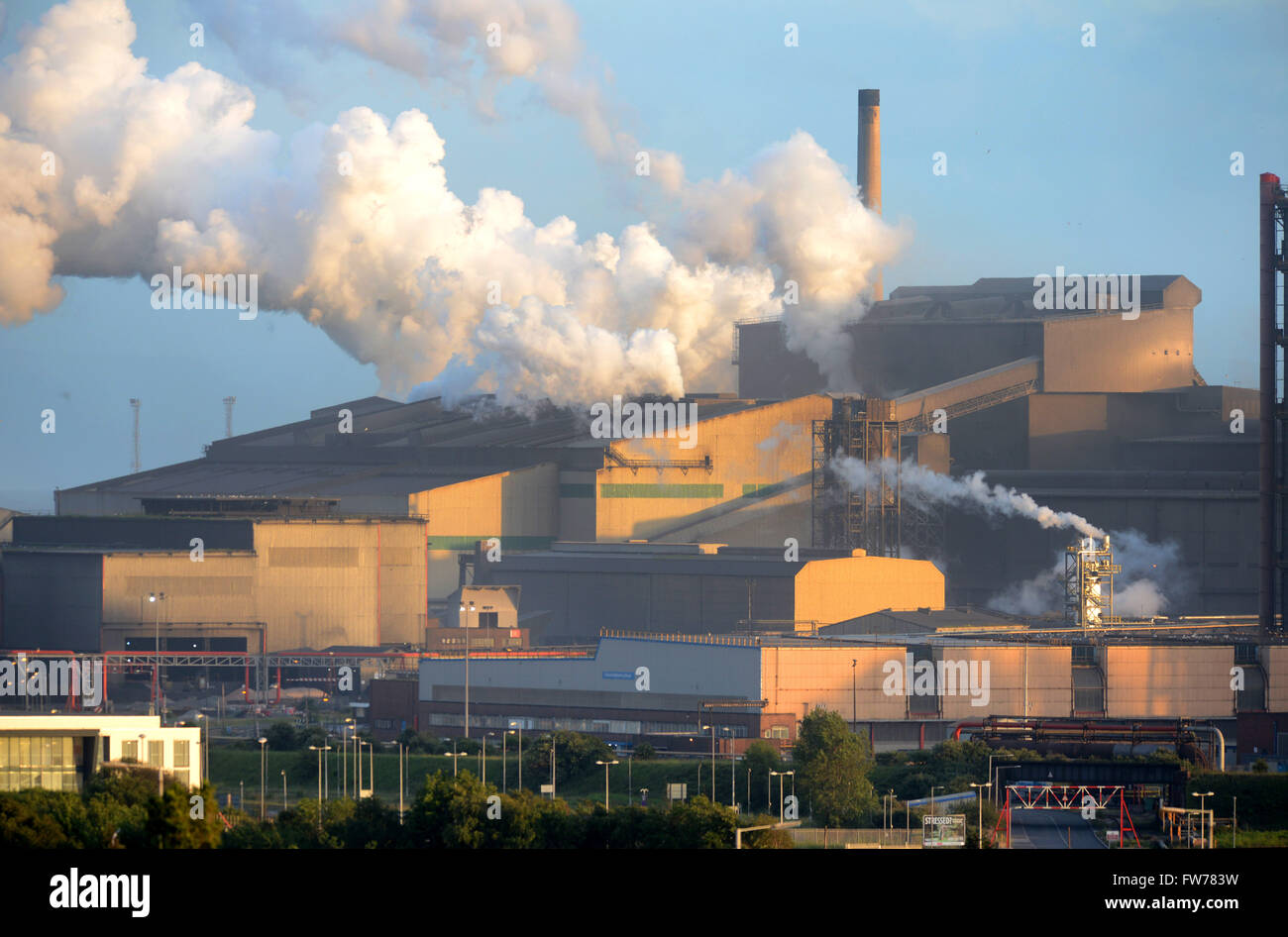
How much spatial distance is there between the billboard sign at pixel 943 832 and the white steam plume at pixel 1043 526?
183 feet

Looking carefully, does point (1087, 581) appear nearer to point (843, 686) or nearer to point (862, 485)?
point (862, 485)

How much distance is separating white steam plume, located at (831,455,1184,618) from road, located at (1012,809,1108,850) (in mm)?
48600

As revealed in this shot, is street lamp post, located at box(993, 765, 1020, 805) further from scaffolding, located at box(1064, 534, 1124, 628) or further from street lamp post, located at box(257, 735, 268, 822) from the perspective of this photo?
scaffolding, located at box(1064, 534, 1124, 628)

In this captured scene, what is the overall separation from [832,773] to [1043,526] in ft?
166

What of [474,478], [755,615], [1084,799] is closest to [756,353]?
[474,478]

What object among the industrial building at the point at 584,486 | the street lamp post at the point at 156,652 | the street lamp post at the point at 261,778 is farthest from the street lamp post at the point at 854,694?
the industrial building at the point at 584,486

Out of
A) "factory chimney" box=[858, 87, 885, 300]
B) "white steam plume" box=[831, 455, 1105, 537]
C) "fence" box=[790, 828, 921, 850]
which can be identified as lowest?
"fence" box=[790, 828, 921, 850]

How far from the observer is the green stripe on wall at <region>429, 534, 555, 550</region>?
9519 cm

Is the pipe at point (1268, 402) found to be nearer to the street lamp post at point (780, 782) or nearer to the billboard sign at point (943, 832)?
the street lamp post at point (780, 782)

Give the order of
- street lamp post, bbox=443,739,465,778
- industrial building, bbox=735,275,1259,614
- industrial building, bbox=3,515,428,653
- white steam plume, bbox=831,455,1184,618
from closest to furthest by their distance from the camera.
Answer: street lamp post, bbox=443,739,465,778, industrial building, bbox=3,515,428,653, white steam plume, bbox=831,455,1184,618, industrial building, bbox=735,275,1259,614

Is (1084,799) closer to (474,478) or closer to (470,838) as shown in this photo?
(470,838)

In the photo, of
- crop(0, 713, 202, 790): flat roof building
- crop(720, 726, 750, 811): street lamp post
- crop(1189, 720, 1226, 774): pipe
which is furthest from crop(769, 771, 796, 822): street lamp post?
crop(0, 713, 202, 790): flat roof building

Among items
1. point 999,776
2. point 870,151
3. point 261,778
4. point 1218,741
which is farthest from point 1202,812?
point 870,151

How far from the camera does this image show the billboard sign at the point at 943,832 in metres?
40.3
